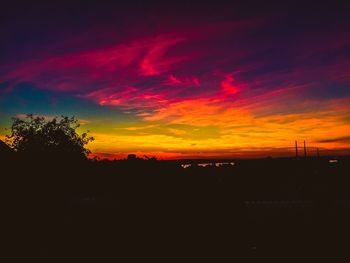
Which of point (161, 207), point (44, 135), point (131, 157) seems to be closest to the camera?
point (131, 157)

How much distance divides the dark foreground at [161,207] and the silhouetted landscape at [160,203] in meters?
0.02

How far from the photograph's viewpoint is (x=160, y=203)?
806 cm

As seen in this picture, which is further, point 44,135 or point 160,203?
point 44,135

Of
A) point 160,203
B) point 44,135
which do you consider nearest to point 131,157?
point 160,203

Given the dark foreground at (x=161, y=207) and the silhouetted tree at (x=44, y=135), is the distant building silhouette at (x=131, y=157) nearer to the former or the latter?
the dark foreground at (x=161, y=207)

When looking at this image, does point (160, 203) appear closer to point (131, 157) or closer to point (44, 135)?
point (131, 157)

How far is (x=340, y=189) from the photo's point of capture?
7832mm

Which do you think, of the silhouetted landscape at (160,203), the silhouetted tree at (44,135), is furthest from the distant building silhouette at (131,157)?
the silhouetted tree at (44,135)

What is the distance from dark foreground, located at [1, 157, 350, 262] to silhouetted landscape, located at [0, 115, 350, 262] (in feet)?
0.07

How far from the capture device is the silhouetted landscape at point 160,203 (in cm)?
739

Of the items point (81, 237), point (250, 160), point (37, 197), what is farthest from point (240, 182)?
point (37, 197)

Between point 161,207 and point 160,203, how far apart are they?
3.9 inches

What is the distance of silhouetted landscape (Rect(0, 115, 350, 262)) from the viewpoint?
291 inches

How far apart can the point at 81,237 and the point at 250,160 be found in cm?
446
